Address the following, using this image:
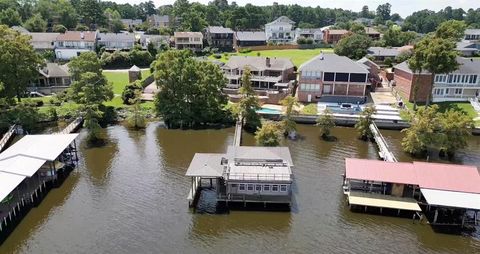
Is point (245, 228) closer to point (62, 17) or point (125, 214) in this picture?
point (125, 214)

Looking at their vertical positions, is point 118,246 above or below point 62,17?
below

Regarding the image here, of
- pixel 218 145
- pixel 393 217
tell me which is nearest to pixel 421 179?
pixel 393 217

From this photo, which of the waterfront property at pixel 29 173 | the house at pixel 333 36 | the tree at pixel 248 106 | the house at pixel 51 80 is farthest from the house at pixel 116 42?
the house at pixel 333 36

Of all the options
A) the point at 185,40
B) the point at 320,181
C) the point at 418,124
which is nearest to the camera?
the point at 320,181

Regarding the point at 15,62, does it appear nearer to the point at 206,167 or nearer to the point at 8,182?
the point at 8,182

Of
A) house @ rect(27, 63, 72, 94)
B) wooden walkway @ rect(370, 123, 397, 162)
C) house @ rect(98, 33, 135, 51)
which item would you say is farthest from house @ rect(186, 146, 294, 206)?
house @ rect(98, 33, 135, 51)

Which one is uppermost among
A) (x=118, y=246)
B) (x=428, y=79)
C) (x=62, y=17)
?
Result: (x=62, y=17)

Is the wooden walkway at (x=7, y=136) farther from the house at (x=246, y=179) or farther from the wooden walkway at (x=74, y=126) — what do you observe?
the house at (x=246, y=179)

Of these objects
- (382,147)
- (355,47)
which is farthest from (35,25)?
(382,147)
